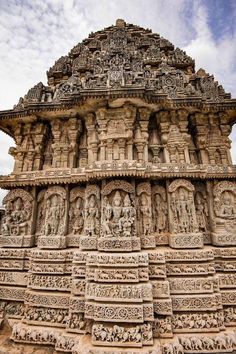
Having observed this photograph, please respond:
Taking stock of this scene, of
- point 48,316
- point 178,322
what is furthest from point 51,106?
point 178,322

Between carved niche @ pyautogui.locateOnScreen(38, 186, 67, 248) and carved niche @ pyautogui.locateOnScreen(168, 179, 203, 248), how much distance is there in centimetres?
295

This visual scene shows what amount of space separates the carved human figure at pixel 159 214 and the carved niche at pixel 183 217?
0.19 m

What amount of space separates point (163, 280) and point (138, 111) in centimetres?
469

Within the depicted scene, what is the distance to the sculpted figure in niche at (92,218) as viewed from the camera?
4.96m

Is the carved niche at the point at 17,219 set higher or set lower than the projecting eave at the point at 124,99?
lower

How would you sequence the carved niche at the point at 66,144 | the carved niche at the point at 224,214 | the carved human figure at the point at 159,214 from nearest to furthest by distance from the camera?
the carved niche at the point at 224,214 → the carved human figure at the point at 159,214 → the carved niche at the point at 66,144

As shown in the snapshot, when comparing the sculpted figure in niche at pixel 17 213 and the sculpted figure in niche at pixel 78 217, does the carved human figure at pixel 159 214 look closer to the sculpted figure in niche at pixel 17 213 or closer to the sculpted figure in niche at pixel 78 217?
the sculpted figure in niche at pixel 78 217

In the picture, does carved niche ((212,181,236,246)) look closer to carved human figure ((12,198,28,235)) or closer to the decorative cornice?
the decorative cornice

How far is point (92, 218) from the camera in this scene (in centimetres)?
505

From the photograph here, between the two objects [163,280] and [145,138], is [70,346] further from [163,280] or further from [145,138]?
[145,138]

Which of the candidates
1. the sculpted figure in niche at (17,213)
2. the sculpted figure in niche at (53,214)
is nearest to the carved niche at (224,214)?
the sculpted figure in niche at (53,214)

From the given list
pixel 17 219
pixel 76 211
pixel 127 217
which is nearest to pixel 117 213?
pixel 127 217

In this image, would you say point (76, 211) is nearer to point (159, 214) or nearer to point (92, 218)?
point (92, 218)

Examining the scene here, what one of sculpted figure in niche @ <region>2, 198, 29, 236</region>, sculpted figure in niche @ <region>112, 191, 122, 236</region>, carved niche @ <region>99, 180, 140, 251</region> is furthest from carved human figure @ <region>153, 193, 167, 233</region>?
sculpted figure in niche @ <region>2, 198, 29, 236</region>
